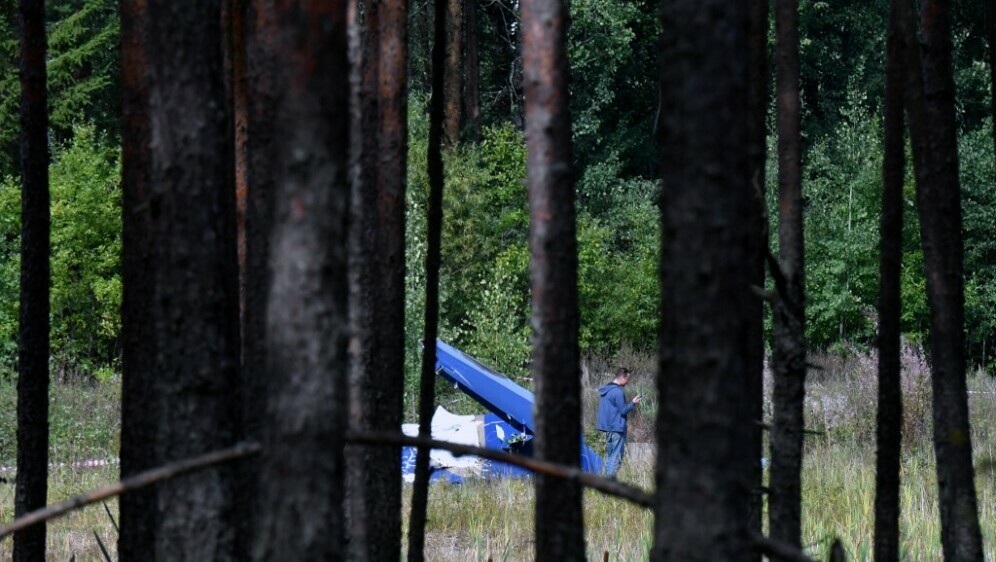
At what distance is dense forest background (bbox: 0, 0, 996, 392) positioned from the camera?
2120 centimetres

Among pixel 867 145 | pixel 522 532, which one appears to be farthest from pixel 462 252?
pixel 522 532

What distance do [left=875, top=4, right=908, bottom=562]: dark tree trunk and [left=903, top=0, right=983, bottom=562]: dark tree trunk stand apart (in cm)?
13

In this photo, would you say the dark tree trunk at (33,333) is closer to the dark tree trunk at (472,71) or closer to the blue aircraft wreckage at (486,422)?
the blue aircraft wreckage at (486,422)

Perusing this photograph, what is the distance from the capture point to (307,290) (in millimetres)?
1686

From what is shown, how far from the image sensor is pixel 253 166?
123 inches

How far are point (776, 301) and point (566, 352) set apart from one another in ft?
2.92

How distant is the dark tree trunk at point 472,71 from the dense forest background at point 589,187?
10cm

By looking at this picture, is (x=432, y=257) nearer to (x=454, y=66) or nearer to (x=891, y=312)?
(x=891, y=312)

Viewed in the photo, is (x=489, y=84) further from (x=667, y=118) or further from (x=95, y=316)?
(x=667, y=118)

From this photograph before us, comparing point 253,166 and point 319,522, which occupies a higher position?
point 253,166

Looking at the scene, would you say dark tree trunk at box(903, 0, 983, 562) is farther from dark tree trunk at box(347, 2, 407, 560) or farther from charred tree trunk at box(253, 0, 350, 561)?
charred tree trunk at box(253, 0, 350, 561)

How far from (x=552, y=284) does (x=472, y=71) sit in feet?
79.2

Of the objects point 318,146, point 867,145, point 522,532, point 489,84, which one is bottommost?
point 522,532

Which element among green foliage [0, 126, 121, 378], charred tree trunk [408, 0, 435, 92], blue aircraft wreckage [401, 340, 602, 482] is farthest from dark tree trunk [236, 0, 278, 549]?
charred tree trunk [408, 0, 435, 92]
